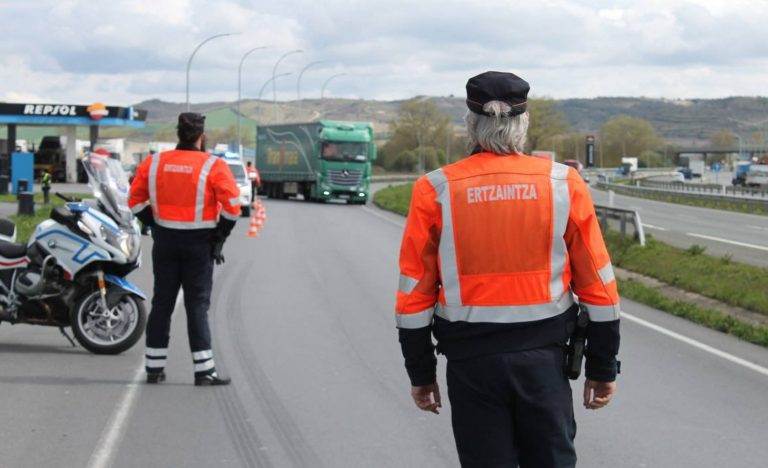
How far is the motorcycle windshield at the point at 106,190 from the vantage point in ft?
32.2

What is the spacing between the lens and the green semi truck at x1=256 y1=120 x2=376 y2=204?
50.8 metres

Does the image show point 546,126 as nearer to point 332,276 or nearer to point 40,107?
point 40,107

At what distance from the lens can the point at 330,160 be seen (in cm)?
5094

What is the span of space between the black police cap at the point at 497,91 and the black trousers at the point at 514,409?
813 millimetres

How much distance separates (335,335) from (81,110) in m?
68.9

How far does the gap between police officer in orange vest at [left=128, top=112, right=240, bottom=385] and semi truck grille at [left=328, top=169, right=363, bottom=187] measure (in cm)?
4200

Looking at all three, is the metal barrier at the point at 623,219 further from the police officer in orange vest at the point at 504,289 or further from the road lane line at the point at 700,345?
the police officer in orange vest at the point at 504,289

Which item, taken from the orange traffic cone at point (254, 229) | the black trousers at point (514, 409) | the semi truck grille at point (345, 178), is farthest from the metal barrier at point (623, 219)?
the semi truck grille at point (345, 178)

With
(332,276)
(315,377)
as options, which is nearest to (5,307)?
(315,377)

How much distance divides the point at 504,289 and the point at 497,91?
650 millimetres

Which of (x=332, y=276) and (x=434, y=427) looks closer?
(x=434, y=427)

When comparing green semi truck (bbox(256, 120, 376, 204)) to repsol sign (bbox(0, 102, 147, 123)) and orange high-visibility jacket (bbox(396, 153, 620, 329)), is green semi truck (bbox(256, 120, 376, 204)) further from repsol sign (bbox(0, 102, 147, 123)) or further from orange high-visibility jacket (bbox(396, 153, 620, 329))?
orange high-visibility jacket (bbox(396, 153, 620, 329))

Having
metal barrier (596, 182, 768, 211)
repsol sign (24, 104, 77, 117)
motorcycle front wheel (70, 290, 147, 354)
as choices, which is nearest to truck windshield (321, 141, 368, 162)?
metal barrier (596, 182, 768, 211)

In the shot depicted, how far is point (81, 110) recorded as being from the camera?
77.0m
